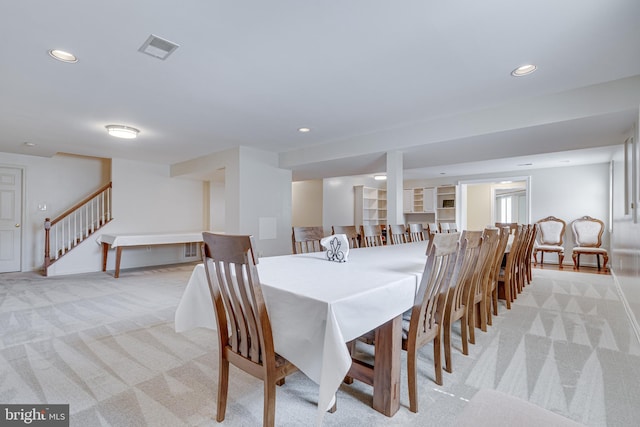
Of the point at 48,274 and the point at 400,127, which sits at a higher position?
the point at 400,127

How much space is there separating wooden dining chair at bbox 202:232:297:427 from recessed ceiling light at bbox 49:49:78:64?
2.15 m

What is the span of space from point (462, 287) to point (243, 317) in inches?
61.2

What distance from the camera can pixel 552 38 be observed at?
209cm

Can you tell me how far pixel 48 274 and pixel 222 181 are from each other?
151 inches

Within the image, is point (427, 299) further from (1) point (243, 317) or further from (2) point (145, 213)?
(2) point (145, 213)

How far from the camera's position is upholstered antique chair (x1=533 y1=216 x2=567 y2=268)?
6.40 metres

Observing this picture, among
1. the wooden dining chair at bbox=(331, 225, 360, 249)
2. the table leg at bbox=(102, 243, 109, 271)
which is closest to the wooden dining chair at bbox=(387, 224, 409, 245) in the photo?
the wooden dining chair at bbox=(331, 225, 360, 249)

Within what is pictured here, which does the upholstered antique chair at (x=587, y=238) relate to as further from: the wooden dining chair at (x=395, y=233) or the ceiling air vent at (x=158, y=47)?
the ceiling air vent at (x=158, y=47)

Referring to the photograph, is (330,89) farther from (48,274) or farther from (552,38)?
(48,274)

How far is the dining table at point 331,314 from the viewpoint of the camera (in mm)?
1104

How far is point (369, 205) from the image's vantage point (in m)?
9.25

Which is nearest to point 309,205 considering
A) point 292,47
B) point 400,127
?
point 400,127

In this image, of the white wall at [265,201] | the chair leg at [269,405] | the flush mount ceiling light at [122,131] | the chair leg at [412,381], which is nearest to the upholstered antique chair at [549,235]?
the white wall at [265,201]

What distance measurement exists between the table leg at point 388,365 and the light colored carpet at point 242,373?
0.22 feet
